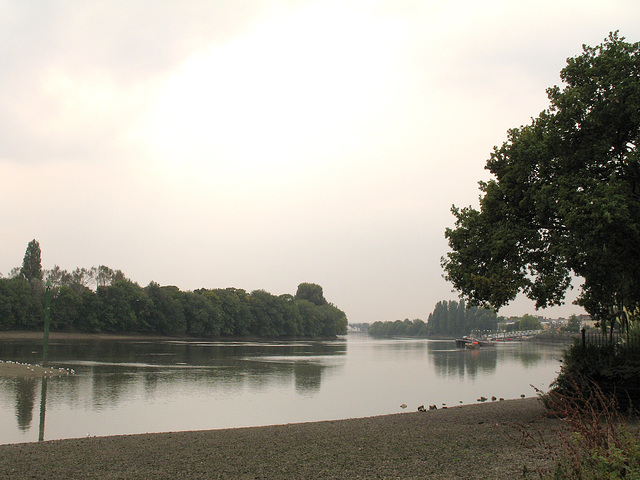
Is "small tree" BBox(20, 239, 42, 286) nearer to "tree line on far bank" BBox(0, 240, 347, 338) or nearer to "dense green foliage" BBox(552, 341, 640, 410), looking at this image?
"tree line on far bank" BBox(0, 240, 347, 338)

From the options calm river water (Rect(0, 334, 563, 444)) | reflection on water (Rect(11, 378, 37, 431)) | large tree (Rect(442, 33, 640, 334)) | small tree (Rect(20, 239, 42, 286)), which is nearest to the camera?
large tree (Rect(442, 33, 640, 334))

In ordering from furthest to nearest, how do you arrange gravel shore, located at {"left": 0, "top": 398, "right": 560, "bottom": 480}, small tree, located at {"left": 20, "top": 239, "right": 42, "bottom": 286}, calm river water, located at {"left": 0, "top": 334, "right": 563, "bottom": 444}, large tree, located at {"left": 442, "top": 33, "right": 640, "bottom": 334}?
1. small tree, located at {"left": 20, "top": 239, "right": 42, "bottom": 286}
2. calm river water, located at {"left": 0, "top": 334, "right": 563, "bottom": 444}
3. large tree, located at {"left": 442, "top": 33, "right": 640, "bottom": 334}
4. gravel shore, located at {"left": 0, "top": 398, "right": 560, "bottom": 480}

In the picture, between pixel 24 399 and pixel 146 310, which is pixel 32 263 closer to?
pixel 146 310

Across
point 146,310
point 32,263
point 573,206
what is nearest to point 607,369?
point 573,206

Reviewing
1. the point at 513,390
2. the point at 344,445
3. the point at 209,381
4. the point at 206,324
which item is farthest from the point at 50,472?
the point at 206,324

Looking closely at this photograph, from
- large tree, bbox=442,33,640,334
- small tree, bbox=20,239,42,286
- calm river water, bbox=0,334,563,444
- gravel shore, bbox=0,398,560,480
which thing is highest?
small tree, bbox=20,239,42,286

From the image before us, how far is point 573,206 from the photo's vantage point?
17.0 m

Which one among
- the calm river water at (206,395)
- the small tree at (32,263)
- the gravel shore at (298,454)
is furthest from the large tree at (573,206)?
the small tree at (32,263)

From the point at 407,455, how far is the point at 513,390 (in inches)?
1201

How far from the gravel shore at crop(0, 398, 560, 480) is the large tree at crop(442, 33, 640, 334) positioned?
5.05 metres

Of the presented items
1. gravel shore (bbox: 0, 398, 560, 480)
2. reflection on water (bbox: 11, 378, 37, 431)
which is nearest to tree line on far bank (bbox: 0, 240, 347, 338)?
reflection on water (bbox: 11, 378, 37, 431)

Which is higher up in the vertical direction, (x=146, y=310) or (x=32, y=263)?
(x=32, y=263)

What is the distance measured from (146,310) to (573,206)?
125544 millimetres

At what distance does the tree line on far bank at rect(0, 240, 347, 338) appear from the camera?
110812mm
